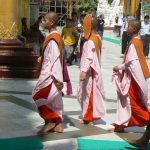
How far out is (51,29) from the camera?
234 inches

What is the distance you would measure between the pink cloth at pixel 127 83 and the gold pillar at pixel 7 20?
556 centimetres

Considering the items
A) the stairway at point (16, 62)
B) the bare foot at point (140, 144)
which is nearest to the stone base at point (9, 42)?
the stairway at point (16, 62)

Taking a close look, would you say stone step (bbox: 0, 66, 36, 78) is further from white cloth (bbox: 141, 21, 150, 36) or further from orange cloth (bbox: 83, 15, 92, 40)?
white cloth (bbox: 141, 21, 150, 36)

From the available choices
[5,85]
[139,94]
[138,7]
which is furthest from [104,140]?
[138,7]

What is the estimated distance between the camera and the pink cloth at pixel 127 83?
5930 mm

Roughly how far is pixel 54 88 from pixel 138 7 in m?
21.4

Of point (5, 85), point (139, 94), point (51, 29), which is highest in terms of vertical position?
point (51, 29)

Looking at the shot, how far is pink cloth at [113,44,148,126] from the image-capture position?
233 inches

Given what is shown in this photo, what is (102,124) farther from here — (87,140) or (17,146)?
(17,146)

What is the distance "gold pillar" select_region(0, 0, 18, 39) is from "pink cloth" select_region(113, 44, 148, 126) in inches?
219

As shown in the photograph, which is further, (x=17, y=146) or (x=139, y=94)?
(x=139, y=94)

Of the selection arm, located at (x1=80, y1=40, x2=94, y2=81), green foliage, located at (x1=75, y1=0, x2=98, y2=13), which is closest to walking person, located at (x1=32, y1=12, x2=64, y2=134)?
arm, located at (x1=80, y1=40, x2=94, y2=81)

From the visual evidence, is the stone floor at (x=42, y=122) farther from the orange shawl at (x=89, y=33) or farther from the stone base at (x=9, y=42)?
the stone base at (x=9, y=42)

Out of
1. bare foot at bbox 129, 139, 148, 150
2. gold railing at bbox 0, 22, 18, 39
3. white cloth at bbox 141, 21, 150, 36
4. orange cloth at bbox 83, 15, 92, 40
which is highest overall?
orange cloth at bbox 83, 15, 92, 40
